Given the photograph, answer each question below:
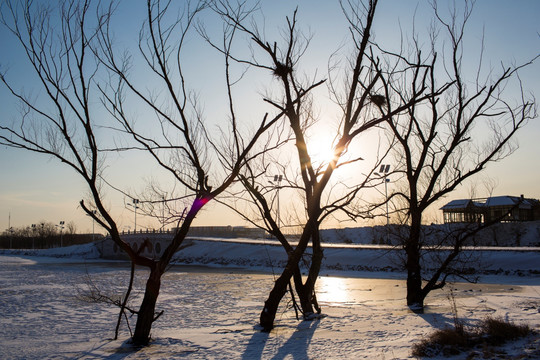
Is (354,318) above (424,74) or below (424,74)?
below

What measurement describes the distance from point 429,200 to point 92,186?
8411mm

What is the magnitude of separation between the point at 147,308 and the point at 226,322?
410 cm

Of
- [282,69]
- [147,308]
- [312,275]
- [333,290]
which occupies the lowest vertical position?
[333,290]

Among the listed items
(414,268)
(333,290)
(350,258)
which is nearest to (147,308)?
(414,268)

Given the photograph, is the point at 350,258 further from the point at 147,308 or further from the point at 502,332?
the point at 502,332

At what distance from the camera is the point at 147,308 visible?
29.3 feet

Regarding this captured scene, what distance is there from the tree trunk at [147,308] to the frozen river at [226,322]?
1.59 feet

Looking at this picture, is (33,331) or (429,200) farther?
(429,200)

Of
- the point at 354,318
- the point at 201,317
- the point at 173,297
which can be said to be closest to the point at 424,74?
the point at 354,318

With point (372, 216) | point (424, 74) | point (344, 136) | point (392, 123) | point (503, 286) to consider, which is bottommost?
point (503, 286)

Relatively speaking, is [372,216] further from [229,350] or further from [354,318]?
[229,350]

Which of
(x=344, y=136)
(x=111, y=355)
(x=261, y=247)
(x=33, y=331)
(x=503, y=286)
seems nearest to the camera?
(x=111, y=355)

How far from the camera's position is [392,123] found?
12766 millimetres

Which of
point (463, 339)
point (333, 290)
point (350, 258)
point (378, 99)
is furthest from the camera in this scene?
point (350, 258)
